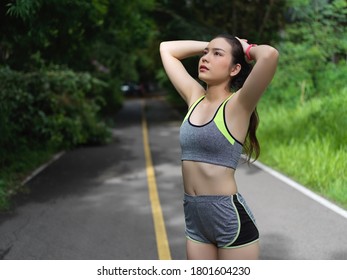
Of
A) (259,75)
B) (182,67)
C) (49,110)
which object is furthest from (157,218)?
(49,110)

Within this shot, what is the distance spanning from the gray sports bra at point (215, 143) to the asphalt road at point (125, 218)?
116 inches

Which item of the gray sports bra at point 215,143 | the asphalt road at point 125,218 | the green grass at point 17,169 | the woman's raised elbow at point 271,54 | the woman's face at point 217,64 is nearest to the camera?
the woman's raised elbow at point 271,54

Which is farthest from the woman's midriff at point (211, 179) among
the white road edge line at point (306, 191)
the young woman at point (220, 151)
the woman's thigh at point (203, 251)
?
the white road edge line at point (306, 191)

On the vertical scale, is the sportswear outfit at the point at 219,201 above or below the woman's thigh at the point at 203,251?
above

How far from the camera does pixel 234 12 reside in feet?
72.7

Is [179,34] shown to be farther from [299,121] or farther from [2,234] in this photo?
[2,234]

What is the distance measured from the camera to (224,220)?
2.66 metres

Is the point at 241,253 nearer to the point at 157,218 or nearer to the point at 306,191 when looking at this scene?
the point at 157,218

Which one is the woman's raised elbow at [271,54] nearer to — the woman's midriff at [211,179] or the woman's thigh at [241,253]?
the woman's midriff at [211,179]

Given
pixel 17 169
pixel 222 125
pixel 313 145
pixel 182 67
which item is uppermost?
pixel 182 67

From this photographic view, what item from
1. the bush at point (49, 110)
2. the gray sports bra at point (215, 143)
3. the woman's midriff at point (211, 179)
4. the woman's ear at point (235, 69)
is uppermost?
the woman's ear at point (235, 69)

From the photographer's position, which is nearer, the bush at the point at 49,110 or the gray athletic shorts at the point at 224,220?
the gray athletic shorts at the point at 224,220

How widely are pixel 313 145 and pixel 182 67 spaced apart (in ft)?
24.6

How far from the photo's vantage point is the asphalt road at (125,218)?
18.5 feet
